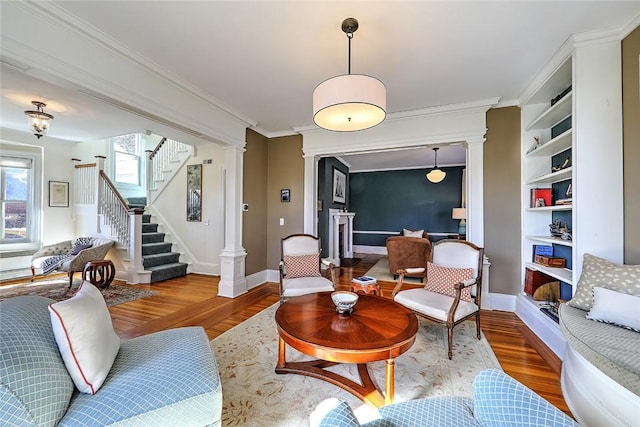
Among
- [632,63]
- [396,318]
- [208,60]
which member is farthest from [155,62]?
[632,63]

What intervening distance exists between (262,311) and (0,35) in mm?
3209

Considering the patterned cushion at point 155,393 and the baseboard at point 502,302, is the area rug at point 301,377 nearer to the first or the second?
the patterned cushion at point 155,393

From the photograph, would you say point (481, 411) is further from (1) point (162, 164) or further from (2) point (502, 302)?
(1) point (162, 164)

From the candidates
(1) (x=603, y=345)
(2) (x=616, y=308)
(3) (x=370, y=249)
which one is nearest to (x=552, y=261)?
(2) (x=616, y=308)

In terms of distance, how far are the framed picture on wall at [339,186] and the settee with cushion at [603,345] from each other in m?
5.19

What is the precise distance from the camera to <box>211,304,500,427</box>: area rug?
1.65 m

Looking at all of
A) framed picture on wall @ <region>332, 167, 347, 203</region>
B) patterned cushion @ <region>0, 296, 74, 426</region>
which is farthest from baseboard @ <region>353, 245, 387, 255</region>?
patterned cushion @ <region>0, 296, 74, 426</region>

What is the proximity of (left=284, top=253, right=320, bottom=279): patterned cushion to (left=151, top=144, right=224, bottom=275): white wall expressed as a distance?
2418 millimetres

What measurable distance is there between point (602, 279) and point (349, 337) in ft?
6.04

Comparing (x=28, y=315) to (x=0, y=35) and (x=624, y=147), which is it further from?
(x=624, y=147)

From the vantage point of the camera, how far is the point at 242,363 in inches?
86.0

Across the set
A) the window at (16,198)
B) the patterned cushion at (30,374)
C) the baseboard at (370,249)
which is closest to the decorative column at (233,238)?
the patterned cushion at (30,374)

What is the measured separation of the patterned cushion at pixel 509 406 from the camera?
2.89 feet

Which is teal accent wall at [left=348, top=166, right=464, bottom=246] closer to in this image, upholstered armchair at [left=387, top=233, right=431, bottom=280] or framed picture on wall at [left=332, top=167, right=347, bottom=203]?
framed picture on wall at [left=332, top=167, right=347, bottom=203]
